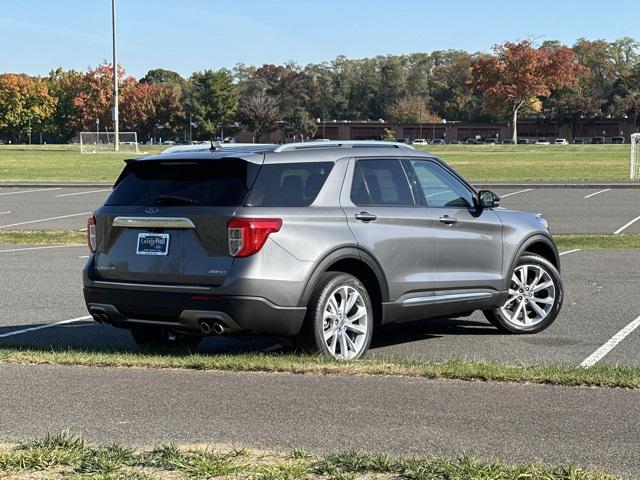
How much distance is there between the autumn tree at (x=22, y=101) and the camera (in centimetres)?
15175

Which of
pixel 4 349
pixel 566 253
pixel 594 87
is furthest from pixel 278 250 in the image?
pixel 594 87

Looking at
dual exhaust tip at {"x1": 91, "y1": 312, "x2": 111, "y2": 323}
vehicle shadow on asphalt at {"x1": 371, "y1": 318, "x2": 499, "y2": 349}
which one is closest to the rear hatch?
dual exhaust tip at {"x1": 91, "y1": 312, "x2": 111, "y2": 323}

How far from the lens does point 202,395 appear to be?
21.6 ft

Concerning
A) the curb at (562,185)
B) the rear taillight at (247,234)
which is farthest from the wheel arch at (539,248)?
the curb at (562,185)

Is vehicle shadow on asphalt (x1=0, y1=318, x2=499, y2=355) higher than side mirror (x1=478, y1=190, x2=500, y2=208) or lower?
lower

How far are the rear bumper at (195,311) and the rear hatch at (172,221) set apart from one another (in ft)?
0.42

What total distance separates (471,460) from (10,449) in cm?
235

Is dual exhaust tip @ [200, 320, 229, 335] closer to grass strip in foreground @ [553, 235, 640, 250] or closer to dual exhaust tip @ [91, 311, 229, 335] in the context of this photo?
dual exhaust tip @ [91, 311, 229, 335]

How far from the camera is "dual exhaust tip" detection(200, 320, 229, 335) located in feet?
24.8

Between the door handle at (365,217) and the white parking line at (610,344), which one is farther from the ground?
the door handle at (365,217)

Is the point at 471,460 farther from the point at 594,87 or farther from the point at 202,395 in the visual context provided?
the point at 594,87

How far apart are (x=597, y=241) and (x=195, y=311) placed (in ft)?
41.4

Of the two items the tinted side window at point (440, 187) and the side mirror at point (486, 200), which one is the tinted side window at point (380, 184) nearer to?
the tinted side window at point (440, 187)

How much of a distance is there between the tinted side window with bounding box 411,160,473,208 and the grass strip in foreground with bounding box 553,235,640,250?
899 centimetres
